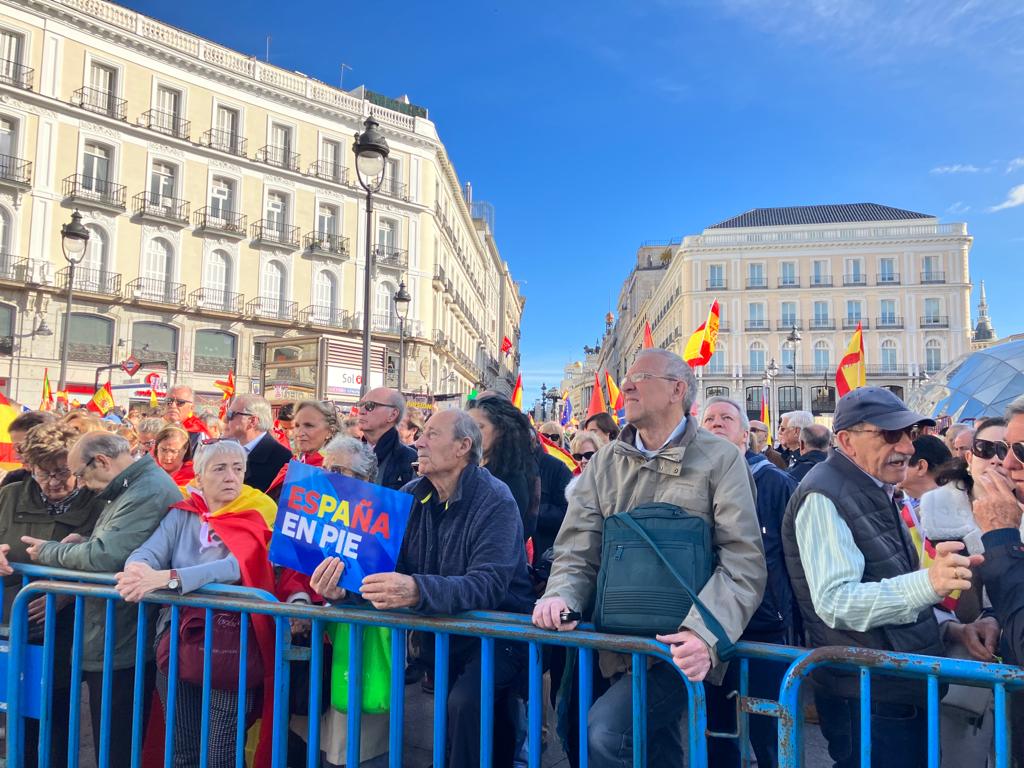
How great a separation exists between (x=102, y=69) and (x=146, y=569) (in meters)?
32.1

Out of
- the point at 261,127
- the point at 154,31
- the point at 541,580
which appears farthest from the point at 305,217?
the point at 541,580

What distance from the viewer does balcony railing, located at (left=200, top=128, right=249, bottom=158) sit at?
3009 centimetres

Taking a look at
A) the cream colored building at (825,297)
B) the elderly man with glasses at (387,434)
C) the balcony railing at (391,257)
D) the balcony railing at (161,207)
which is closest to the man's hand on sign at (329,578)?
the elderly man with glasses at (387,434)

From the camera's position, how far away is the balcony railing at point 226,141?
30094 millimetres

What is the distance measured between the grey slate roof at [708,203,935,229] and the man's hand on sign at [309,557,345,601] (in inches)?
2429

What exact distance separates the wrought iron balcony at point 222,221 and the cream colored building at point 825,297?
3639 cm

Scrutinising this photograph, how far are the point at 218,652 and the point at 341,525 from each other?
2.43ft

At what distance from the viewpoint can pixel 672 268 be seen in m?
63.4

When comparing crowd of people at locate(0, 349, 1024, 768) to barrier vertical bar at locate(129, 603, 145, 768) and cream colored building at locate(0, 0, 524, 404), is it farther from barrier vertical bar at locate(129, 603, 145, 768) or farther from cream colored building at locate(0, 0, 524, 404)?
cream colored building at locate(0, 0, 524, 404)

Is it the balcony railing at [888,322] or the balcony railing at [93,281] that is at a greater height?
the balcony railing at [888,322]

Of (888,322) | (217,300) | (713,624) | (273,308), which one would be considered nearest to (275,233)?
(273,308)

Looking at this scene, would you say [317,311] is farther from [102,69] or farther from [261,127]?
[102,69]

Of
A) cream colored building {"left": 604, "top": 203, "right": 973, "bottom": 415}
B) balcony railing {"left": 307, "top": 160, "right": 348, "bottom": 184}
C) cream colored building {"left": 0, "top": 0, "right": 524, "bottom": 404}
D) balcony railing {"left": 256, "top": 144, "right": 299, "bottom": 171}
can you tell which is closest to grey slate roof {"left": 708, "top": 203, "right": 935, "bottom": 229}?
cream colored building {"left": 604, "top": 203, "right": 973, "bottom": 415}

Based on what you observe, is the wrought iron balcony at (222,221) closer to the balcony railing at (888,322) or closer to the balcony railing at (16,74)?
the balcony railing at (16,74)
